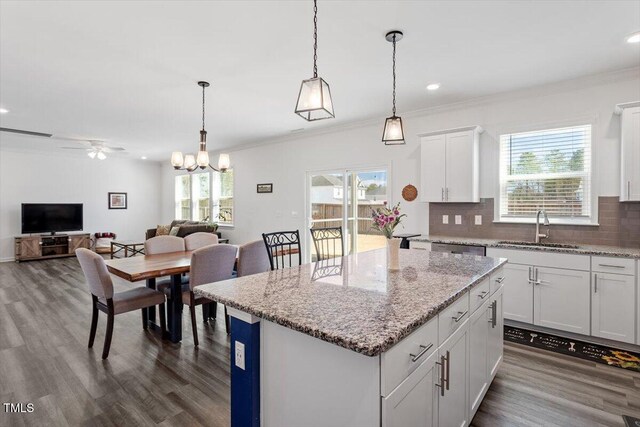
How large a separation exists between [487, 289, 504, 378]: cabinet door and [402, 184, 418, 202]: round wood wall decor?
250cm

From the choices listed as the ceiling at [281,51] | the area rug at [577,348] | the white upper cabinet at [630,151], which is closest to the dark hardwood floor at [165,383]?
the area rug at [577,348]

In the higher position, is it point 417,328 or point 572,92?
point 572,92

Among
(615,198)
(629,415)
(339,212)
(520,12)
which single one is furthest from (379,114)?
(629,415)

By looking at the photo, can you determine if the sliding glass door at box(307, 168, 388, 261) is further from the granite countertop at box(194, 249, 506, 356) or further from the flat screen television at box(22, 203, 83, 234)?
the flat screen television at box(22, 203, 83, 234)

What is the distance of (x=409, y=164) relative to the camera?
4918 millimetres

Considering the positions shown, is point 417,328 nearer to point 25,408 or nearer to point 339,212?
point 25,408

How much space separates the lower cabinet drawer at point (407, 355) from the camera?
110 cm

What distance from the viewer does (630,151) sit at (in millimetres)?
3184

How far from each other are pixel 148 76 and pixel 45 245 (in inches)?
272

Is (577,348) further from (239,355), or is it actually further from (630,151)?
(239,355)

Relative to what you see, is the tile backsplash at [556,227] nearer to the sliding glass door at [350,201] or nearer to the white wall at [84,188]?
the sliding glass door at [350,201]

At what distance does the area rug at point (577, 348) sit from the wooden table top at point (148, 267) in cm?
335

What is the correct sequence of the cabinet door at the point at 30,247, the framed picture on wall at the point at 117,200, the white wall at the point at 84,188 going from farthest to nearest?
the framed picture on wall at the point at 117,200, the white wall at the point at 84,188, the cabinet door at the point at 30,247

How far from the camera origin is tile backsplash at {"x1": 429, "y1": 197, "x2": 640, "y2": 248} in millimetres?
3424
